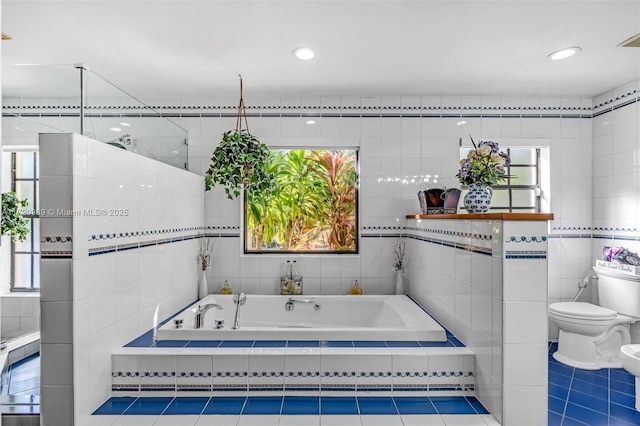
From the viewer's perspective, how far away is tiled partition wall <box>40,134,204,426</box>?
183 centimetres

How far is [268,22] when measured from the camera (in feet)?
7.23

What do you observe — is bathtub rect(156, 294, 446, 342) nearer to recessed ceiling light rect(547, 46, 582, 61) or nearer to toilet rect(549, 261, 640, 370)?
toilet rect(549, 261, 640, 370)

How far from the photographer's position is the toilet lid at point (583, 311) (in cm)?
283

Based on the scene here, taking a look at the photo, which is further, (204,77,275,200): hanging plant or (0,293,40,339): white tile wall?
(204,77,275,200): hanging plant

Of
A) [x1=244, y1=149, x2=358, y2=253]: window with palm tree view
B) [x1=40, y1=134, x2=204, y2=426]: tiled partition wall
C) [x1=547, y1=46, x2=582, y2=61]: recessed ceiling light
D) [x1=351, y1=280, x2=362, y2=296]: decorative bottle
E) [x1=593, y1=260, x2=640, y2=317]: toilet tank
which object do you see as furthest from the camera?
[x1=244, y1=149, x2=358, y2=253]: window with palm tree view

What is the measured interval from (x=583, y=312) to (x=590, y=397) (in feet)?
2.27

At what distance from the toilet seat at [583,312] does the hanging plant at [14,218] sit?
11.7 ft

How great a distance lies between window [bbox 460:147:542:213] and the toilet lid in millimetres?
919

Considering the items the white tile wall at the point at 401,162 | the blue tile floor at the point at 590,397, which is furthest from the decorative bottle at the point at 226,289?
the blue tile floor at the point at 590,397

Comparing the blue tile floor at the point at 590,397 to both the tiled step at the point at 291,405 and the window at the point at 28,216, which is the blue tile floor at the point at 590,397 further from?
the window at the point at 28,216

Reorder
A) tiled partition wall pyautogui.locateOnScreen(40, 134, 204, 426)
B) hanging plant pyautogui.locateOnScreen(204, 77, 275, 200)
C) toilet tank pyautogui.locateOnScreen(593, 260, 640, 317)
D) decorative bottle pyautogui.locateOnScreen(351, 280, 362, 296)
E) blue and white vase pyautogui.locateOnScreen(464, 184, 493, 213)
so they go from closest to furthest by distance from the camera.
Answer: tiled partition wall pyautogui.locateOnScreen(40, 134, 204, 426)
blue and white vase pyautogui.locateOnScreen(464, 184, 493, 213)
hanging plant pyautogui.locateOnScreen(204, 77, 275, 200)
toilet tank pyautogui.locateOnScreen(593, 260, 640, 317)
decorative bottle pyautogui.locateOnScreen(351, 280, 362, 296)

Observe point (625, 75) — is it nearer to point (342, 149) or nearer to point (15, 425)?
point (342, 149)

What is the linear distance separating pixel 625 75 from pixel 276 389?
11.1 ft

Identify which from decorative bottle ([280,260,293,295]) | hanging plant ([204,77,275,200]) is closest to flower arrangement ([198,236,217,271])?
decorative bottle ([280,260,293,295])
